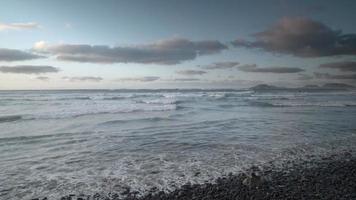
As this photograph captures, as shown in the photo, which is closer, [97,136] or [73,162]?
[73,162]

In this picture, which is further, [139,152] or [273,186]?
[139,152]

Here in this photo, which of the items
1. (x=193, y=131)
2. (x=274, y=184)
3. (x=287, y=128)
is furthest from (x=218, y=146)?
(x=287, y=128)

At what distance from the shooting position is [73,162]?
405 inches

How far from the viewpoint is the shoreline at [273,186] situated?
6.89 m

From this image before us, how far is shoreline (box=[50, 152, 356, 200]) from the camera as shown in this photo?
689 centimetres

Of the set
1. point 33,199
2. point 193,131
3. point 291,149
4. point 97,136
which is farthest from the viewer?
point 193,131

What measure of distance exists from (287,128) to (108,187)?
1327cm

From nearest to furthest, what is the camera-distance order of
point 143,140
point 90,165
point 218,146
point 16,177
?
point 16,177 < point 90,165 < point 218,146 < point 143,140

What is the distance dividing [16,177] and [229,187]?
6.15 metres

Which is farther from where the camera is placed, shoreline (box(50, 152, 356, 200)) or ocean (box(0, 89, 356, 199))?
ocean (box(0, 89, 356, 199))

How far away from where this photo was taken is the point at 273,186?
24.4 feet

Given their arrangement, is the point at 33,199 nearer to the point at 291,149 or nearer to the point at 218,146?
the point at 218,146

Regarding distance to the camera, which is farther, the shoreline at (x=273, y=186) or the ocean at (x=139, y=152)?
the ocean at (x=139, y=152)

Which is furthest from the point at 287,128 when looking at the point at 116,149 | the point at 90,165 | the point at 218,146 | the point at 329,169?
the point at 90,165
